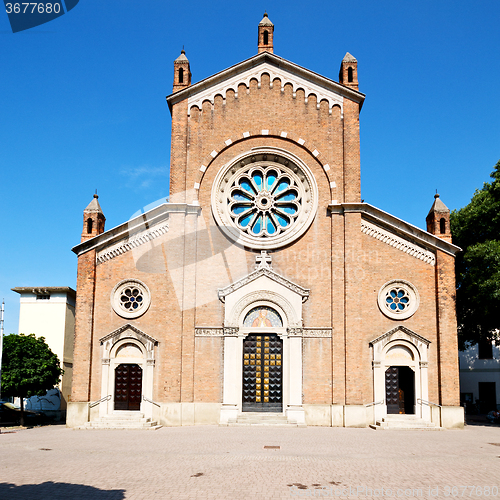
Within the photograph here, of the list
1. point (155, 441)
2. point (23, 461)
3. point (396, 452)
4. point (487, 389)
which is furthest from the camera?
point (487, 389)

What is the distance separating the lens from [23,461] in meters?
13.9

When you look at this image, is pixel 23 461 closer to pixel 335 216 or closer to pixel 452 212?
pixel 335 216

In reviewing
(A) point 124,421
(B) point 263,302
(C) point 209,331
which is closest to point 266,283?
(B) point 263,302

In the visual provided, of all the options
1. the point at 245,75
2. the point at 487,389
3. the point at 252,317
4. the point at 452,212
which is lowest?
the point at 487,389

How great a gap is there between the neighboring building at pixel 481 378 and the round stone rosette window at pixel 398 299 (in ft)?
68.1

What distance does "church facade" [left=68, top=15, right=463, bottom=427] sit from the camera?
23.5 metres

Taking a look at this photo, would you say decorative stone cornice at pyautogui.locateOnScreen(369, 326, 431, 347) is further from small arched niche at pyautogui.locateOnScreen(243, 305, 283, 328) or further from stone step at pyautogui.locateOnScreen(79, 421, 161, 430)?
stone step at pyautogui.locateOnScreen(79, 421, 161, 430)

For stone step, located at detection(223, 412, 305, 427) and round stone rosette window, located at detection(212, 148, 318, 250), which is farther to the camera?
round stone rosette window, located at detection(212, 148, 318, 250)

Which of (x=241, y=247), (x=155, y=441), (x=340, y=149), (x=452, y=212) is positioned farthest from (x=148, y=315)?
(x=452, y=212)

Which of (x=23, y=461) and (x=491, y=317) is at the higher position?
(x=491, y=317)

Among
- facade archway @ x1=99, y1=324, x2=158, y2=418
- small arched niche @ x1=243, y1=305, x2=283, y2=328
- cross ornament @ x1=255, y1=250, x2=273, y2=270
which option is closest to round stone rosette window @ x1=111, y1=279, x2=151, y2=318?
facade archway @ x1=99, y1=324, x2=158, y2=418

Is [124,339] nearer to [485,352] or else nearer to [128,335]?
[128,335]

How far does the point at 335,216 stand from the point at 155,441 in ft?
42.7

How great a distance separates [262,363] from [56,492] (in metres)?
14.5
